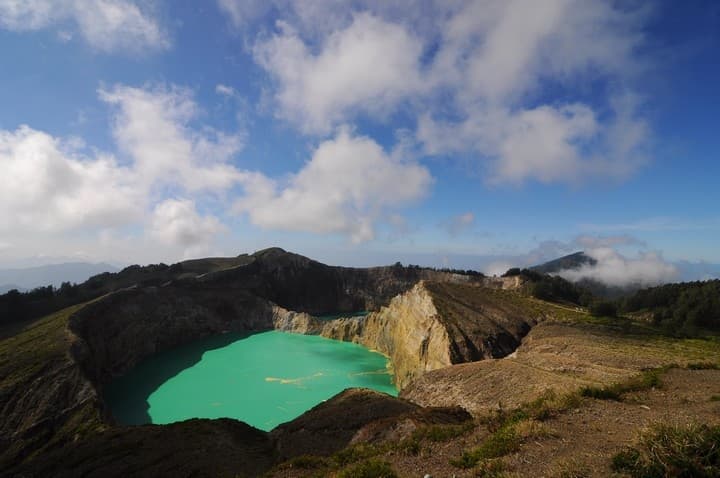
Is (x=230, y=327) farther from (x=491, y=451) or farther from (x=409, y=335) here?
(x=491, y=451)

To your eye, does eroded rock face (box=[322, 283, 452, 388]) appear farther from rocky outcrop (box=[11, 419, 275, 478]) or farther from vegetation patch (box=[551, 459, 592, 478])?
vegetation patch (box=[551, 459, 592, 478])

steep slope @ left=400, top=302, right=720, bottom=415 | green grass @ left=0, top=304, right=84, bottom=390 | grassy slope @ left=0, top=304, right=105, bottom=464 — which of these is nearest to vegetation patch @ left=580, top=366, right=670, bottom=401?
steep slope @ left=400, top=302, right=720, bottom=415

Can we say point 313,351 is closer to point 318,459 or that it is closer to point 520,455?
point 318,459

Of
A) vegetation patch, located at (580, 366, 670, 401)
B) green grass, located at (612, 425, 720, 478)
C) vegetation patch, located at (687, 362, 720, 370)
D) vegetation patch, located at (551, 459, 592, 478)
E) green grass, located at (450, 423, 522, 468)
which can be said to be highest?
green grass, located at (612, 425, 720, 478)

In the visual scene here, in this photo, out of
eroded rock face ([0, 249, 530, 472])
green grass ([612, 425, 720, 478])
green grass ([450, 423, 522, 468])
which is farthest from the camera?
eroded rock face ([0, 249, 530, 472])

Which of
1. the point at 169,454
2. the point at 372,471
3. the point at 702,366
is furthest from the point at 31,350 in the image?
the point at 702,366
